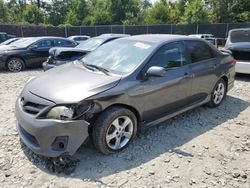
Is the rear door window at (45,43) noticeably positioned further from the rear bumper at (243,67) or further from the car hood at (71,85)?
the rear bumper at (243,67)

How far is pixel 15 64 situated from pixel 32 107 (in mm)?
7297

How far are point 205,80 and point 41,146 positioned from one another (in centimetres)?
317

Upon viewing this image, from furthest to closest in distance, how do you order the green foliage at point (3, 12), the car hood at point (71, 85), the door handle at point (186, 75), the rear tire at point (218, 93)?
1. the green foliage at point (3, 12)
2. the rear tire at point (218, 93)
3. the door handle at point (186, 75)
4. the car hood at point (71, 85)

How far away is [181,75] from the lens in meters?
4.30

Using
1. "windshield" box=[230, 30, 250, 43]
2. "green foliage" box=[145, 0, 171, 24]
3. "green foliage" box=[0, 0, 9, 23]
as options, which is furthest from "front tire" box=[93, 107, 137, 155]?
"green foliage" box=[0, 0, 9, 23]

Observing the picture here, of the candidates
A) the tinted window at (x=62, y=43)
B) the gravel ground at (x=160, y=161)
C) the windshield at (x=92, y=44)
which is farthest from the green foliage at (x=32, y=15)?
the gravel ground at (x=160, y=161)

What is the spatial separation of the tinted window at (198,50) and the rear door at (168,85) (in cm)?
23

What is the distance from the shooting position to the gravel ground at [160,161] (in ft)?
10.1

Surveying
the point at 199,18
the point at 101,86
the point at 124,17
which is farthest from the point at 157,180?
the point at 124,17

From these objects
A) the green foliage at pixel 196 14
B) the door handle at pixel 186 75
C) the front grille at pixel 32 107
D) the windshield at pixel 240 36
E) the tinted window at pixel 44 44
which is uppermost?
the green foliage at pixel 196 14

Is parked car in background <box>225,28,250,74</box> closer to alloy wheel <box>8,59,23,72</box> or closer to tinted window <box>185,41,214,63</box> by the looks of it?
tinted window <box>185,41,214,63</box>

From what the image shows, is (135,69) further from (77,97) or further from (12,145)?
(12,145)

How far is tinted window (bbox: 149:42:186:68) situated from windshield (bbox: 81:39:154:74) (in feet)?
0.52

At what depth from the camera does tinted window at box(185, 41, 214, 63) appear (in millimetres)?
4648
